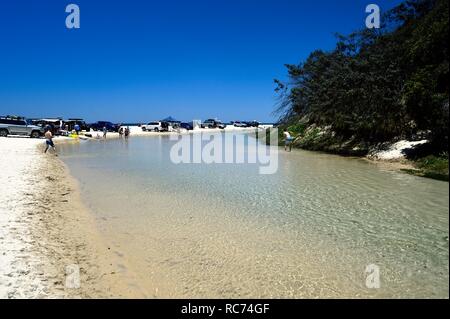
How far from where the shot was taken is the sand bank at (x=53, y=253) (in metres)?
4.97

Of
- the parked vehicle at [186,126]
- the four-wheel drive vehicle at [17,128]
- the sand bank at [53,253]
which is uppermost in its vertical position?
the parked vehicle at [186,126]

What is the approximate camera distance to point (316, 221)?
27.7 feet

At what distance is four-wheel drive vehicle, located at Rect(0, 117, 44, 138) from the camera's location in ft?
129

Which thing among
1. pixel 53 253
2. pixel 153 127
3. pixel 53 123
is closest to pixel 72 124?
pixel 53 123

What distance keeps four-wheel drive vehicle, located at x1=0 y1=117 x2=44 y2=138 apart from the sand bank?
33.6 m

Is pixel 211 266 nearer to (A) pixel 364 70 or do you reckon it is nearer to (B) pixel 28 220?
(B) pixel 28 220

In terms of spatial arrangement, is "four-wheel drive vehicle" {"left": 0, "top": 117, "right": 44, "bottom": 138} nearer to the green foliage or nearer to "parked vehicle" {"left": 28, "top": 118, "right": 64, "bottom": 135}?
"parked vehicle" {"left": 28, "top": 118, "right": 64, "bottom": 135}

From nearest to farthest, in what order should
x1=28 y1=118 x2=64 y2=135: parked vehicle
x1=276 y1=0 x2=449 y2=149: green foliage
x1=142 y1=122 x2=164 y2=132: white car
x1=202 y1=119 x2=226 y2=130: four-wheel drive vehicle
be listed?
x1=276 y1=0 x2=449 y2=149: green foliage, x1=28 y1=118 x2=64 y2=135: parked vehicle, x1=142 y1=122 x2=164 y2=132: white car, x1=202 y1=119 x2=226 y2=130: four-wheel drive vehicle

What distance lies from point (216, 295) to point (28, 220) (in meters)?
5.41

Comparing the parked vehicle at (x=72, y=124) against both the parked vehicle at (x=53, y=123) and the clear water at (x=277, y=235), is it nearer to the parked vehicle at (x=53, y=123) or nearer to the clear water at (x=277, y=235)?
the parked vehicle at (x=53, y=123)

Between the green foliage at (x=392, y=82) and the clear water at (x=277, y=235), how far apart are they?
4.96 metres

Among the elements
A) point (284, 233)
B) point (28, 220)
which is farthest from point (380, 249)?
point (28, 220)

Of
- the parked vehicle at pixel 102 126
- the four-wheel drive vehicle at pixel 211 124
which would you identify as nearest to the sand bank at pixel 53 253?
→ the parked vehicle at pixel 102 126

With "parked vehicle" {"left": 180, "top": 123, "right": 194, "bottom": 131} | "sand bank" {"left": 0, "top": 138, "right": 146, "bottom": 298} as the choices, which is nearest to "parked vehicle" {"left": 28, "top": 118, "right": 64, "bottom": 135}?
"parked vehicle" {"left": 180, "top": 123, "right": 194, "bottom": 131}
